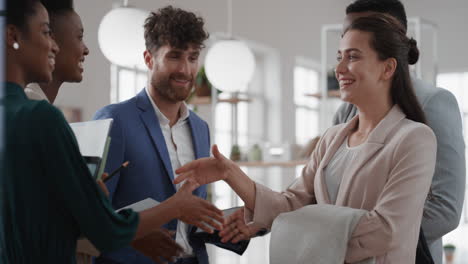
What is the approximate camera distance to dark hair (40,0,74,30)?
162 centimetres

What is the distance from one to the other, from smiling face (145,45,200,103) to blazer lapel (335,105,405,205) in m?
0.74

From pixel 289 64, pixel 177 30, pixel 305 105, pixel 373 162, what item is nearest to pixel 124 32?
pixel 177 30

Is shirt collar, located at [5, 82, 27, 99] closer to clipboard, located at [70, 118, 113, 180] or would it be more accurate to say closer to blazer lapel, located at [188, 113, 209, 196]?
clipboard, located at [70, 118, 113, 180]

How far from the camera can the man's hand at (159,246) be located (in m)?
1.63

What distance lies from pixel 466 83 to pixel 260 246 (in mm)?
5156

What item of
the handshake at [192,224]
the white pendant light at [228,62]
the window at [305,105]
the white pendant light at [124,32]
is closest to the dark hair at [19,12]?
the handshake at [192,224]

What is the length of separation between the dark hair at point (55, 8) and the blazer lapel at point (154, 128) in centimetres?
50

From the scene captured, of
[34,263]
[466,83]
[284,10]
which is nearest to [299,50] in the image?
[284,10]

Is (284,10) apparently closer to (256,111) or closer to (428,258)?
(256,111)

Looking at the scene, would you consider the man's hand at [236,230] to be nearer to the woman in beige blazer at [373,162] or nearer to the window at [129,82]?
the woman in beige blazer at [373,162]

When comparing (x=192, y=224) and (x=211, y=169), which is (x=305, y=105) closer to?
(x=211, y=169)

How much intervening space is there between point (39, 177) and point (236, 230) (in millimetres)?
830

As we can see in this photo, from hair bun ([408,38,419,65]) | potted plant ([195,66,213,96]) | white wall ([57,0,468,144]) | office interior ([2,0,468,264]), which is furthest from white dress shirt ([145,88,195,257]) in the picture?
white wall ([57,0,468,144])

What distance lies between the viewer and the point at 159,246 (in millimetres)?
1642
